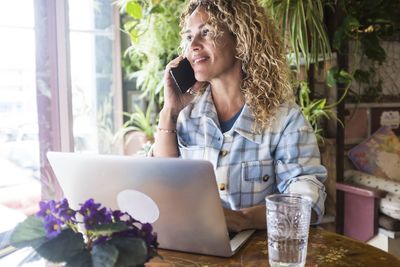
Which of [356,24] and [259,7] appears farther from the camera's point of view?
[356,24]

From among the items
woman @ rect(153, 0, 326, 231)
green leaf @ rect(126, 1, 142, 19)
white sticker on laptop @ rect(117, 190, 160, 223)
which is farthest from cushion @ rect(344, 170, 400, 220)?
white sticker on laptop @ rect(117, 190, 160, 223)

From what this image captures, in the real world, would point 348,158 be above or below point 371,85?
below

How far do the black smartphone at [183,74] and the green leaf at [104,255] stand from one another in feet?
3.14

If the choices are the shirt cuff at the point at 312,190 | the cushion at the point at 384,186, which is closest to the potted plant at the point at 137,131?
the cushion at the point at 384,186

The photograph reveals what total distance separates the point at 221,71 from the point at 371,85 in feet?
6.08

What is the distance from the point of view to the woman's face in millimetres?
1393

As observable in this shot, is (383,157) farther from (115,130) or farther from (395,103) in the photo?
(115,130)

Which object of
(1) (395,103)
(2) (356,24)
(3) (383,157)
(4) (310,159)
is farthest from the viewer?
(1) (395,103)

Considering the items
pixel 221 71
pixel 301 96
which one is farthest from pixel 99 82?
pixel 221 71

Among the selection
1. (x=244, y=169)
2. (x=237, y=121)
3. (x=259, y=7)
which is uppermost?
(x=259, y=7)

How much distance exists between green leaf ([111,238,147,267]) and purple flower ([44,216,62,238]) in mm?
83

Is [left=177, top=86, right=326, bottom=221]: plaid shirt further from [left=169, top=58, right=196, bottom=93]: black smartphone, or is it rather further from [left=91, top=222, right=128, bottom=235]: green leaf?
[left=91, top=222, right=128, bottom=235]: green leaf

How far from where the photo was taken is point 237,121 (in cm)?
135

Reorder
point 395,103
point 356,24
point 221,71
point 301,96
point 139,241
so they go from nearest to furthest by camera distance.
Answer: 1. point 139,241
2. point 221,71
3. point 356,24
4. point 301,96
5. point 395,103
